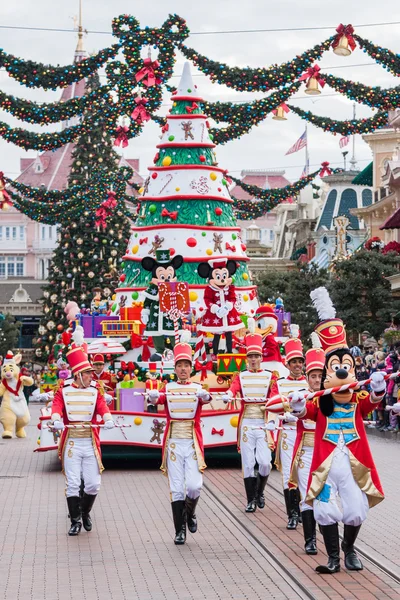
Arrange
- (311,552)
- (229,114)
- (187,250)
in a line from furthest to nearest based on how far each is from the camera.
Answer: (229,114)
(187,250)
(311,552)

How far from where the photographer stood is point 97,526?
1276cm

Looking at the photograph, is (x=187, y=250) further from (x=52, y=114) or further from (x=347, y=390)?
(x=347, y=390)

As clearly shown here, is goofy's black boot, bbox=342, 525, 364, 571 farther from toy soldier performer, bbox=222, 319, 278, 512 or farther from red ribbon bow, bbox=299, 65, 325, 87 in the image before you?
red ribbon bow, bbox=299, 65, 325, 87

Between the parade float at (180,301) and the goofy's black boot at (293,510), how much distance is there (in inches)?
170

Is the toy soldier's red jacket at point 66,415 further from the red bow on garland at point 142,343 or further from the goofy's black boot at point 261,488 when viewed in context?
the red bow on garland at point 142,343

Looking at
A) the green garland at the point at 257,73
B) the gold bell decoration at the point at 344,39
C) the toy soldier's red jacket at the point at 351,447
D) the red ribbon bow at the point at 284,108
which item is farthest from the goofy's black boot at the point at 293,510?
the red ribbon bow at the point at 284,108

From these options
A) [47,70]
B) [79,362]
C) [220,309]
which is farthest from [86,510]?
[47,70]

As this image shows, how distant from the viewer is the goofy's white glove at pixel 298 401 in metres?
10.3

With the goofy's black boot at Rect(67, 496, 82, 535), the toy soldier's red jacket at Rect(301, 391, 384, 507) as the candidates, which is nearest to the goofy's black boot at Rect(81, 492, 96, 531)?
the goofy's black boot at Rect(67, 496, 82, 535)

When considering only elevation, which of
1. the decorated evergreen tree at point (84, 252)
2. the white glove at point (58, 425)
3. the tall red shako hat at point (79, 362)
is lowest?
the white glove at point (58, 425)

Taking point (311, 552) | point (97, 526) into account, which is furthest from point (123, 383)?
point (311, 552)

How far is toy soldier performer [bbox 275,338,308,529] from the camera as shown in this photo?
41.1 feet

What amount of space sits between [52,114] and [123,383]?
885 centimetres

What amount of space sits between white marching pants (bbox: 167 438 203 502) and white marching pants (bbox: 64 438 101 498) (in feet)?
2.63
